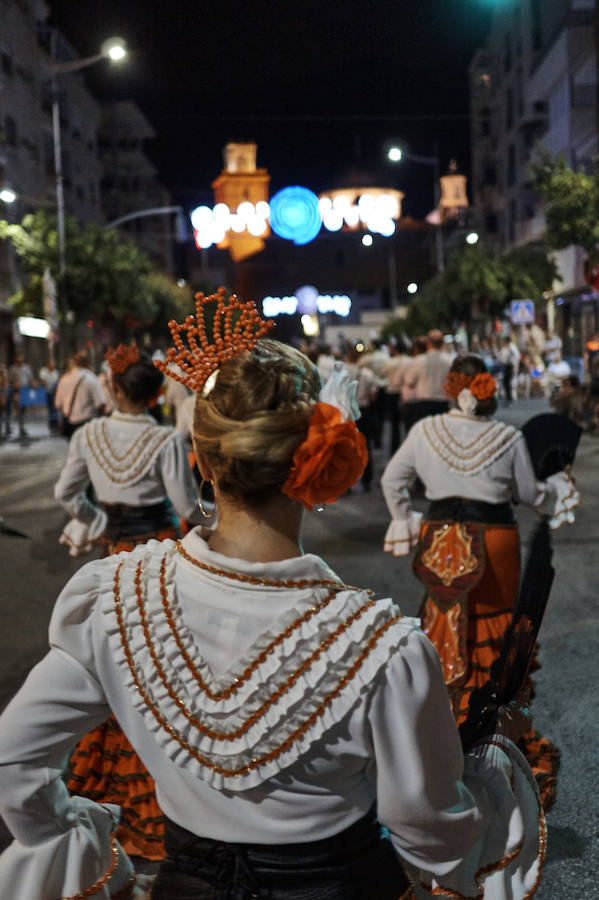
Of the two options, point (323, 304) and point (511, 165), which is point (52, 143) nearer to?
point (511, 165)

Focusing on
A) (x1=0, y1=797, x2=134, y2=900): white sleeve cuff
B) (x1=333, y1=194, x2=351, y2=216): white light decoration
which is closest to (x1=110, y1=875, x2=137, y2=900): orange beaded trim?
(x1=0, y1=797, x2=134, y2=900): white sleeve cuff

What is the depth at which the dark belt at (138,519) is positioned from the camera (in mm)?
5289

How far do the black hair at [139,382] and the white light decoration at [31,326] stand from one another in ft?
113

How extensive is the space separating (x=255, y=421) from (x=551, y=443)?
389 cm

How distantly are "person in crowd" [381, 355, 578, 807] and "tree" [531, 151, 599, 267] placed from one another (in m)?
19.9

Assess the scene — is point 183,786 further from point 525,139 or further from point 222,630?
point 525,139

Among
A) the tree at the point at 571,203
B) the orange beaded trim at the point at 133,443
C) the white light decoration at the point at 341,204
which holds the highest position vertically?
the white light decoration at the point at 341,204

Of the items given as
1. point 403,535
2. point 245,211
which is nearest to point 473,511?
point 403,535

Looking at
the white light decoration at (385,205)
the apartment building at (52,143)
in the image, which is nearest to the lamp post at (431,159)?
Result: the white light decoration at (385,205)

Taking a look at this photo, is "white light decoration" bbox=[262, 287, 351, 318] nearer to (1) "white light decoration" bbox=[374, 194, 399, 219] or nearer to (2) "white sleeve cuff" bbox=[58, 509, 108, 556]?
(1) "white light decoration" bbox=[374, 194, 399, 219]

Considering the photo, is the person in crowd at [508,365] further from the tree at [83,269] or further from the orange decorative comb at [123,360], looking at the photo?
the orange decorative comb at [123,360]

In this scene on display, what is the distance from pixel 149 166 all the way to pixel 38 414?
47.4 metres

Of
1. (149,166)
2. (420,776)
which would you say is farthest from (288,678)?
(149,166)

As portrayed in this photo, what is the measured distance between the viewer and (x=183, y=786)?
5.97 ft
